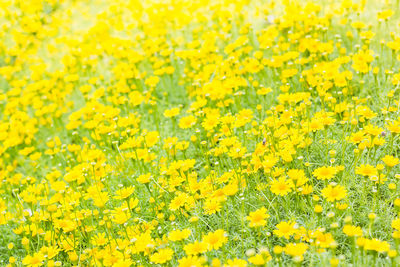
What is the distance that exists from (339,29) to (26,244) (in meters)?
3.75

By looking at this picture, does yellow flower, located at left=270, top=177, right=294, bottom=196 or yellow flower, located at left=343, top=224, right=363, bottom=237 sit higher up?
yellow flower, located at left=270, top=177, right=294, bottom=196

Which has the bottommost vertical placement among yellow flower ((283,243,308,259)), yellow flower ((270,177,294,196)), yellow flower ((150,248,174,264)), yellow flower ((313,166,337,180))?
yellow flower ((150,248,174,264))

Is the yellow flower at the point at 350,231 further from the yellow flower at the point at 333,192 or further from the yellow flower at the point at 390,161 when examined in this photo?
the yellow flower at the point at 390,161

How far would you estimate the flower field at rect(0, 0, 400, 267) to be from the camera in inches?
95.0

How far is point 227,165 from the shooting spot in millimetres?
3211

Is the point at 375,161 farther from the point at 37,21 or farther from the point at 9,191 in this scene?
the point at 37,21

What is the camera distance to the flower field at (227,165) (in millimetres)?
2414

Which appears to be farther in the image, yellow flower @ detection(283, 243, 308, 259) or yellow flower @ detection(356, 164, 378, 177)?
yellow flower @ detection(356, 164, 378, 177)

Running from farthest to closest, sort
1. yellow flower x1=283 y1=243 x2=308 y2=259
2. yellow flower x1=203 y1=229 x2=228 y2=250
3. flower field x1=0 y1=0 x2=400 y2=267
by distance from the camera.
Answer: flower field x1=0 y1=0 x2=400 y2=267, yellow flower x1=203 y1=229 x2=228 y2=250, yellow flower x1=283 y1=243 x2=308 y2=259

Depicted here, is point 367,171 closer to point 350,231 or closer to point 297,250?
point 350,231

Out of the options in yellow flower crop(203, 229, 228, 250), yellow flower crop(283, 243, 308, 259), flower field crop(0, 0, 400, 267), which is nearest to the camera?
yellow flower crop(283, 243, 308, 259)

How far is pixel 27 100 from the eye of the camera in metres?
4.89

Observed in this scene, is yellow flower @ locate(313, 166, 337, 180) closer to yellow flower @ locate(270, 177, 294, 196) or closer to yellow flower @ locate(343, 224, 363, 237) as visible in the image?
yellow flower @ locate(270, 177, 294, 196)

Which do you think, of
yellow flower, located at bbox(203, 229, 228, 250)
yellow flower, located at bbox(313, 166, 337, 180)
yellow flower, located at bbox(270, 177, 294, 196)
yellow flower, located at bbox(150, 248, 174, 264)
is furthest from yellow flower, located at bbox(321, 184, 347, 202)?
yellow flower, located at bbox(150, 248, 174, 264)
